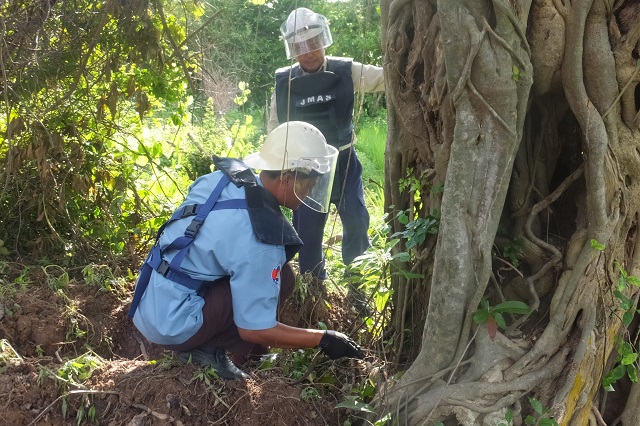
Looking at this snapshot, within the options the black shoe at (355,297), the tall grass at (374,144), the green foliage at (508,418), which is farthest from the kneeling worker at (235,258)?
the tall grass at (374,144)

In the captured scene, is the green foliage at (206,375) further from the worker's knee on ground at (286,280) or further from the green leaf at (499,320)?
the green leaf at (499,320)

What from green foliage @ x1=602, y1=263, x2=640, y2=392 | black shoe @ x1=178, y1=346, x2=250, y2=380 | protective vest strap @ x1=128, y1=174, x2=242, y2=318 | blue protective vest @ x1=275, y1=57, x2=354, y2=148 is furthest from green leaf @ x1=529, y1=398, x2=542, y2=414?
blue protective vest @ x1=275, y1=57, x2=354, y2=148

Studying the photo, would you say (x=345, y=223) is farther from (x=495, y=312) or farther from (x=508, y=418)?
(x=508, y=418)

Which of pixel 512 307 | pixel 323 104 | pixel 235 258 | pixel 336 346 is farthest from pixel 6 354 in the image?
pixel 323 104

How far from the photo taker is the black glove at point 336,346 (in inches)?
123

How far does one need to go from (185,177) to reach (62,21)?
1.65m

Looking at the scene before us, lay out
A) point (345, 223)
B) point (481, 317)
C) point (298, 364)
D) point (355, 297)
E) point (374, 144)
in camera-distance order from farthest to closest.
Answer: point (374, 144) < point (345, 223) < point (355, 297) < point (298, 364) < point (481, 317)

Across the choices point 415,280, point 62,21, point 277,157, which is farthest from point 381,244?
point 62,21

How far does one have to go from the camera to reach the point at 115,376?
10.1 feet

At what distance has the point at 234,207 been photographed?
115 inches

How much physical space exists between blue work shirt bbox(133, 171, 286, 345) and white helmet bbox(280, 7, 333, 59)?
1.49 m

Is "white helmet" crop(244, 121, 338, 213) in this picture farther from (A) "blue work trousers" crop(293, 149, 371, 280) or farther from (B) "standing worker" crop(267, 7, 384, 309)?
(A) "blue work trousers" crop(293, 149, 371, 280)

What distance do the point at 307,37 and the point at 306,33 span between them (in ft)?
0.08

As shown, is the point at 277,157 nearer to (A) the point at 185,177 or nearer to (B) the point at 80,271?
(B) the point at 80,271
